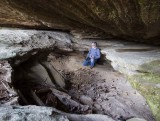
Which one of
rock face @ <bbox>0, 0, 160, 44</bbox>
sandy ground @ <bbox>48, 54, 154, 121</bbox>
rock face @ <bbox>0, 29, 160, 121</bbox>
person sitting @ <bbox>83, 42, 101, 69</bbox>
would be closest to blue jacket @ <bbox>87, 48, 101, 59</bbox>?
person sitting @ <bbox>83, 42, 101, 69</bbox>

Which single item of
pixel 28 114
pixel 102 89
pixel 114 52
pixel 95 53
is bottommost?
pixel 102 89

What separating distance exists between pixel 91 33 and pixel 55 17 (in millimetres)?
1824

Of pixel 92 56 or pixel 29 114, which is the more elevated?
pixel 92 56

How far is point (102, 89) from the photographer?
25.0ft

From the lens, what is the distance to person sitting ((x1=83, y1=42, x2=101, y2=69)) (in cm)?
782

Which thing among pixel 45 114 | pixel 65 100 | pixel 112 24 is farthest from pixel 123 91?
pixel 45 114

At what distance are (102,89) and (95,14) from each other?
114 inches

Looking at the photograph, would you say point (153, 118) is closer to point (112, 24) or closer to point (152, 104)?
point (152, 104)

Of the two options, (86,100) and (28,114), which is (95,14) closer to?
(28,114)

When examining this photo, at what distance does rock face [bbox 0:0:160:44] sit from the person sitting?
70 cm

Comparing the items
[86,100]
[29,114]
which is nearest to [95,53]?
[86,100]

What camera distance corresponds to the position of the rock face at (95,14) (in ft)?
15.7

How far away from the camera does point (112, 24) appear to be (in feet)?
19.9

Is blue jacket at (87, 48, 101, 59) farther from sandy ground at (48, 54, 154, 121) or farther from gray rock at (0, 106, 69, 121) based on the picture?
gray rock at (0, 106, 69, 121)
